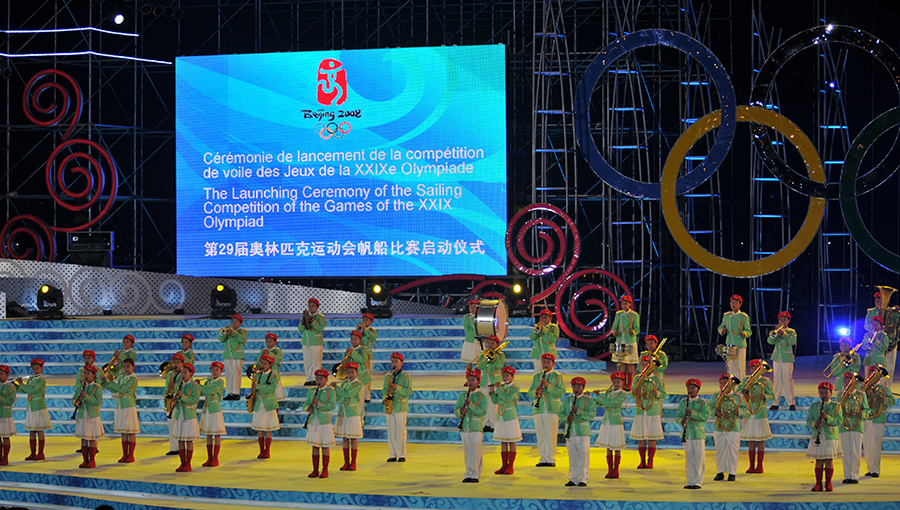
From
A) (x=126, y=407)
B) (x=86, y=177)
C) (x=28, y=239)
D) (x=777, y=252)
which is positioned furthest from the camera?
(x=86, y=177)

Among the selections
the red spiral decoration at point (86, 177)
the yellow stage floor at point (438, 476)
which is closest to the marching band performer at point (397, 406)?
the yellow stage floor at point (438, 476)

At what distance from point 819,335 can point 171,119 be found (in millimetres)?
12017

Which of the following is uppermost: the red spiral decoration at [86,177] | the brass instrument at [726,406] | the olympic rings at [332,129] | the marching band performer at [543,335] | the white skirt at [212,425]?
the olympic rings at [332,129]

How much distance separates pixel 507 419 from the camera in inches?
440

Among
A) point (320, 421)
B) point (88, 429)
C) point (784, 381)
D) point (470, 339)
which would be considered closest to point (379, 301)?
point (470, 339)

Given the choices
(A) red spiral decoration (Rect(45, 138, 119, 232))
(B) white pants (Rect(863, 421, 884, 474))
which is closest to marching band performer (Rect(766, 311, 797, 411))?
(B) white pants (Rect(863, 421, 884, 474))

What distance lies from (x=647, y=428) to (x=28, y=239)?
41.4 ft

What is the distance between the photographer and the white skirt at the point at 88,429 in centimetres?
1147

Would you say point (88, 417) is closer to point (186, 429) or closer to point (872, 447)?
point (186, 429)

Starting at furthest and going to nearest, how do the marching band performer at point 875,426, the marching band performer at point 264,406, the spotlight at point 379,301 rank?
the spotlight at point 379,301, the marching band performer at point 264,406, the marching band performer at point 875,426

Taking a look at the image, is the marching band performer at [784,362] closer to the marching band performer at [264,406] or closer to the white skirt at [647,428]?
the white skirt at [647,428]

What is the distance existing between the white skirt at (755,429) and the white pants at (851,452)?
2.66 ft

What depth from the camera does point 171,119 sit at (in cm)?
2047

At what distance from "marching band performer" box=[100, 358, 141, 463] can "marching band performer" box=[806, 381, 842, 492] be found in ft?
22.7
